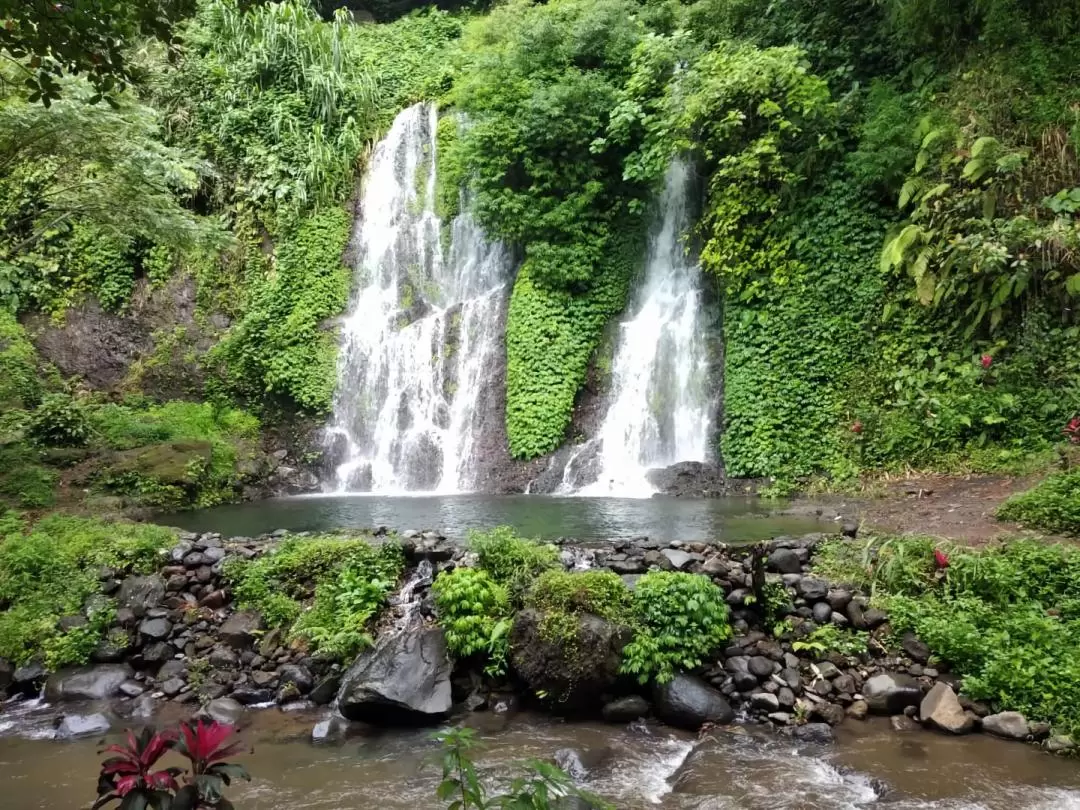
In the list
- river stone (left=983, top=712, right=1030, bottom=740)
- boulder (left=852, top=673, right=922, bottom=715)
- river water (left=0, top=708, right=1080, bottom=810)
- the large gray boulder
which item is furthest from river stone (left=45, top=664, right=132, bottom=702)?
river stone (left=983, top=712, right=1030, bottom=740)

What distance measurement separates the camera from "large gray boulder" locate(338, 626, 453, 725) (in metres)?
5.72

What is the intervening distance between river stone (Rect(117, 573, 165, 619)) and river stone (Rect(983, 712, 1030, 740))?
23.5 feet

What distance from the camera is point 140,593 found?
7.32 metres

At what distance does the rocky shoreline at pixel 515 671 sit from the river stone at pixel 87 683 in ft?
→ 0.04

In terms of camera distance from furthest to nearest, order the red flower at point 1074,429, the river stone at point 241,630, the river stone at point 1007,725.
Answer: the red flower at point 1074,429 < the river stone at point 241,630 < the river stone at point 1007,725

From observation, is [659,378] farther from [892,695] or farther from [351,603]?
[892,695]

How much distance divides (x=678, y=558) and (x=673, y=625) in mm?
954

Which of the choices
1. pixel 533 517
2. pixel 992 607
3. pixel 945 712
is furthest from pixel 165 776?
pixel 533 517

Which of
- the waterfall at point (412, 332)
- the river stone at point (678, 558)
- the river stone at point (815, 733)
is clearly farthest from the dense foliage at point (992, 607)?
the waterfall at point (412, 332)

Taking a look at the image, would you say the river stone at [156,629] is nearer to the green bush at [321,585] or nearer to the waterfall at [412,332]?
the green bush at [321,585]

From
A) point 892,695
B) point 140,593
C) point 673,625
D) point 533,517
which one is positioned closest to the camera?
point 892,695

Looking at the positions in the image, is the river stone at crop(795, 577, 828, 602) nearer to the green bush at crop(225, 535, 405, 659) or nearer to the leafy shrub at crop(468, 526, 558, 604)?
the leafy shrub at crop(468, 526, 558, 604)

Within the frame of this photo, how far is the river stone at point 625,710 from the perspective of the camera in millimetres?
5691

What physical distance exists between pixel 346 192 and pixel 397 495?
29.0 feet
